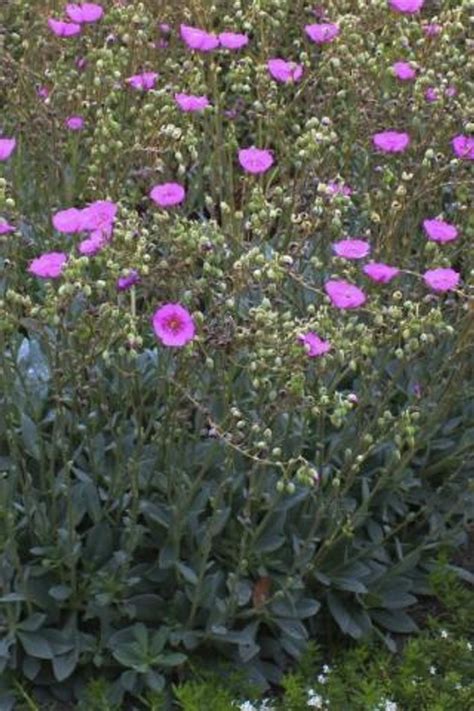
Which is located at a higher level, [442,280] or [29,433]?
[442,280]

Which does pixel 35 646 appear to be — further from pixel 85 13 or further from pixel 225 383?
pixel 85 13

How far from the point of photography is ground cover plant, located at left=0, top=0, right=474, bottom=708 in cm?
280

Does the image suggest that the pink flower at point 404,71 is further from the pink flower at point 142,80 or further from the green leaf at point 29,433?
the green leaf at point 29,433

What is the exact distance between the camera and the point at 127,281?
9.10 feet

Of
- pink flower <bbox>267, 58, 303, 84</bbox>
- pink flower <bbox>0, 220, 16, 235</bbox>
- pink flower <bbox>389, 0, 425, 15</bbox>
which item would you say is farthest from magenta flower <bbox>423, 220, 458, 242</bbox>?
pink flower <bbox>0, 220, 16, 235</bbox>

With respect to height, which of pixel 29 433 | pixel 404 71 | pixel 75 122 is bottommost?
pixel 29 433

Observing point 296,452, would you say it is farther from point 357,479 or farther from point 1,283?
point 1,283

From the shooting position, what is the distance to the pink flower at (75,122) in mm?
3682

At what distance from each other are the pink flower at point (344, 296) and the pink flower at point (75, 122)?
3.67 feet

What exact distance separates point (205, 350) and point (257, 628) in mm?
777

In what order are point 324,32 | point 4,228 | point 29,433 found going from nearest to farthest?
point 4,228
point 29,433
point 324,32

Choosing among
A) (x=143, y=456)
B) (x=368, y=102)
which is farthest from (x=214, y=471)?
(x=368, y=102)

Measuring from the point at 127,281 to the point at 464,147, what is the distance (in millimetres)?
1071

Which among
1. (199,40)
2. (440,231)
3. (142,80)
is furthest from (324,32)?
(440,231)
